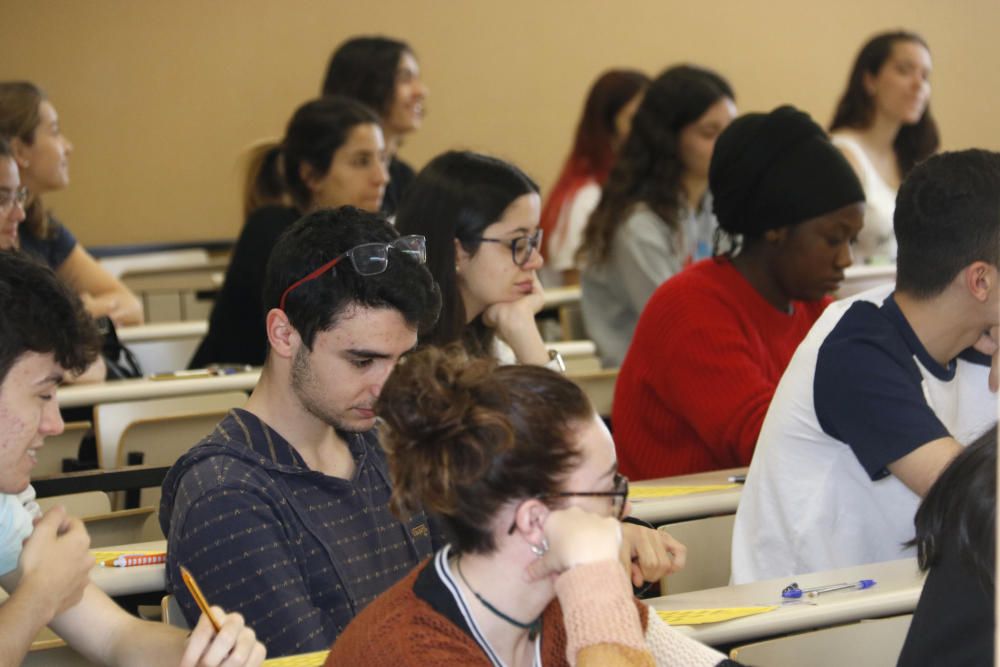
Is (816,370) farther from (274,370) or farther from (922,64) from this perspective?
(922,64)

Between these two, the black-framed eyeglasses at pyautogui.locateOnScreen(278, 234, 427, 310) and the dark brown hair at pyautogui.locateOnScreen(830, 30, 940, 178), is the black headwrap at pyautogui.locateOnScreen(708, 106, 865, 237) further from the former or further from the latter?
the dark brown hair at pyautogui.locateOnScreen(830, 30, 940, 178)

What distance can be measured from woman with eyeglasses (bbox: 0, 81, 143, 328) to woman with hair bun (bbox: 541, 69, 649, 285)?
203cm

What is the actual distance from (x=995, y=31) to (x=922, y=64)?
2921 millimetres

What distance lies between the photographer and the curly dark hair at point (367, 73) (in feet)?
16.8

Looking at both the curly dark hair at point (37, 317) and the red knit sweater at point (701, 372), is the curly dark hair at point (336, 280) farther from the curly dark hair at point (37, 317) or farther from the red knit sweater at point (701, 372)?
the red knit sweater at point (701, 372)

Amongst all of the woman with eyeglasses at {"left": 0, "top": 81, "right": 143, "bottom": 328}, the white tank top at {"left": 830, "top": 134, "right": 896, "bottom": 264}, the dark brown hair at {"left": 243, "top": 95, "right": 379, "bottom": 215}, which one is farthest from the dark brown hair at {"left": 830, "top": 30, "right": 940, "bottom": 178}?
the woman with eyeglasses at {"left": 0, "top": 81, "right": 143, "bottom": 328}

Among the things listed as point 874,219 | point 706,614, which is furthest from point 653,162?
point 706,614

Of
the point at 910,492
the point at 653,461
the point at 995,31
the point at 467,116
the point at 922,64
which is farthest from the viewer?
the point at 995,31

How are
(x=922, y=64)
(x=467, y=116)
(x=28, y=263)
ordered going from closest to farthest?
(x=28, y=263) → (x=922, y=64) → (x=467, y=116)

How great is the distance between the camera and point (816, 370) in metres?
2.21

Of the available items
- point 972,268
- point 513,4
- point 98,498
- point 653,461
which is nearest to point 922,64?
point 513,4

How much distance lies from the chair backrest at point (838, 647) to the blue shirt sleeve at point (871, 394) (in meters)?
0.39

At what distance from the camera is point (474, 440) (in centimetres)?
141

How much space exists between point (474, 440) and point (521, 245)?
1421 mm
